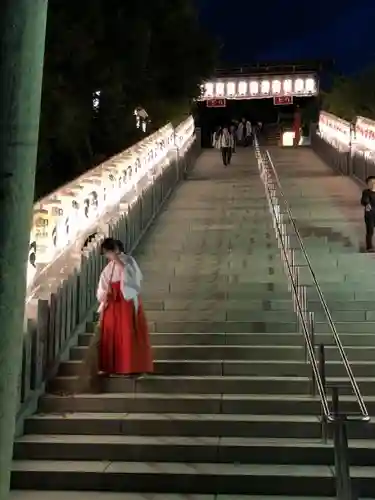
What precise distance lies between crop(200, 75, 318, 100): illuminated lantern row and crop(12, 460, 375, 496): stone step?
37044 millimetres

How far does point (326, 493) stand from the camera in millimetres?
6520

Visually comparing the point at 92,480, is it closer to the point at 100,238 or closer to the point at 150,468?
the point at 150,468

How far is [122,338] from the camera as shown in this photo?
8.03m

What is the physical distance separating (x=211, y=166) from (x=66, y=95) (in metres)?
11.4

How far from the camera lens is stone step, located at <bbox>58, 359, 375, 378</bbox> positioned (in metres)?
8.42

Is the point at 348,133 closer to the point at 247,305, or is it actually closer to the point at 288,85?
the point at 247,305

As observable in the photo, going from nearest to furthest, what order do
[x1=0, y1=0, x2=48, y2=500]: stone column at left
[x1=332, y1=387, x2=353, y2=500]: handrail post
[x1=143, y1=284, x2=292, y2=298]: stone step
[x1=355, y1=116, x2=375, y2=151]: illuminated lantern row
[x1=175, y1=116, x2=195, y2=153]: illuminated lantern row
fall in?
[x1=0, y1=0, x2=48, y2=500]: stone column at left
[x1=332, y1=387, x2=353, y2=500]: handrail post
[x1=143, y1=284, x2=292, y2=298]: stone step
[x1=355, y1=116, x2=375, y2=151]: illuminated lantern row
[x1=175, y1=116, x2=195, y2=153]: illuminated lantern row

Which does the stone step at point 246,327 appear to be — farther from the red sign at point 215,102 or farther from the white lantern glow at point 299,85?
the white lantern glow at point 299,85

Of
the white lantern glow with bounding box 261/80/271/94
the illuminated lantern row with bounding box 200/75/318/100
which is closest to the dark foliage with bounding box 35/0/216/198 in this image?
the illuminated lantern row with bounding box 200/75/318/100

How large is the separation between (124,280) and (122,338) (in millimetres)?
655

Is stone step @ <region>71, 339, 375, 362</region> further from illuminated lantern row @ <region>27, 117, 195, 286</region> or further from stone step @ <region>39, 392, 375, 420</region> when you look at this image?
illuminated lantern row @ <region>27, 117, 195, 286</region>

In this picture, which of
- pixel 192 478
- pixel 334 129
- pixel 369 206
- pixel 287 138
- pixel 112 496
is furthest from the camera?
pixel 287 138

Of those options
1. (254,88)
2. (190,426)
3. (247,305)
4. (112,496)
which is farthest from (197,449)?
(254,88)

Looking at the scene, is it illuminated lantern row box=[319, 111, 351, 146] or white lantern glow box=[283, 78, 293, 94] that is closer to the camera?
illuminated lantern row box=[319, 111, 351, 146]
